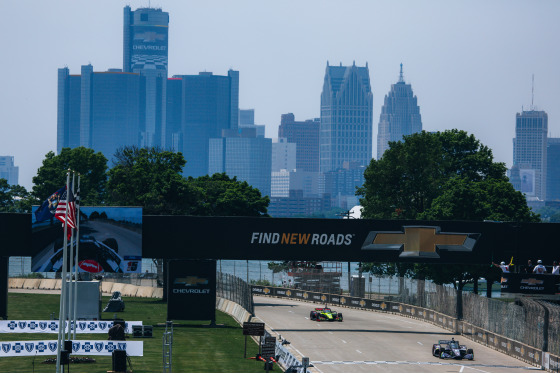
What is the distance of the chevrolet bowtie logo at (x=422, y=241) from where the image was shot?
61469 mm

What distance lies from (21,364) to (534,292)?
30.6 m

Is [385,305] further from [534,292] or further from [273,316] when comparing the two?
[534,292]

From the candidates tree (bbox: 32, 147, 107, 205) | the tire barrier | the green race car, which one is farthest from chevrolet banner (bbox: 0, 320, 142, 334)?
tree (bbox: 32, 147, 107, 205)

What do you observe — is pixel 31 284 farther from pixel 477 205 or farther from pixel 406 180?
pixel 477 205

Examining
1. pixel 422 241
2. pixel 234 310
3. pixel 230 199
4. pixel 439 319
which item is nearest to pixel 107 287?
pixel 230 199

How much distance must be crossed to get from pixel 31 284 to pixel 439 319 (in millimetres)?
48847

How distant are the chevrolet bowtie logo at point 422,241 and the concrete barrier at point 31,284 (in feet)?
171

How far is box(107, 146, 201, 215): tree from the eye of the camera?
97.6 meters

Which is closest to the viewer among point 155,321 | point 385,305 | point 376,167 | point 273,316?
point 155,321

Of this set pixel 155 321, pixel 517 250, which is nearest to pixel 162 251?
pixel 155 321

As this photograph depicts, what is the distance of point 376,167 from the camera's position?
4178 inches

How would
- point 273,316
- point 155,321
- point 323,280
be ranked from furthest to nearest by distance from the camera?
point 323,280, point 273,316, point 155,321

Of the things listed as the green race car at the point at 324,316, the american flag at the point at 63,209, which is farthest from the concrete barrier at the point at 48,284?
the american flag at the point at 63,209

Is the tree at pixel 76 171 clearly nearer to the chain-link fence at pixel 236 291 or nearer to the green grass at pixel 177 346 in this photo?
the chain-link fence at pixel 236 291
